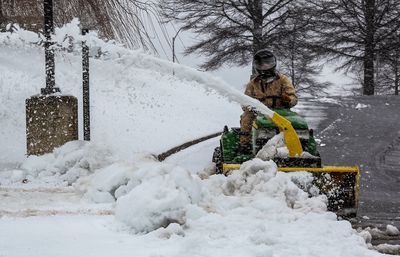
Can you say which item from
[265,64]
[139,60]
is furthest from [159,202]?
[265,64]

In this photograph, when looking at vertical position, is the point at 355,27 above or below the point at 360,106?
above

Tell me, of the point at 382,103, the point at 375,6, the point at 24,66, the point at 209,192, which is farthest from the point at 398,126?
the point at 375,6

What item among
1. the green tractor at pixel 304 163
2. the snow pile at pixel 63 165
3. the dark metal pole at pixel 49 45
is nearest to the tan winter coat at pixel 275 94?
the green tractor at pixel 304 163

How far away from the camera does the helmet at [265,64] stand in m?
7.04

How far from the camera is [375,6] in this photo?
28594 mm

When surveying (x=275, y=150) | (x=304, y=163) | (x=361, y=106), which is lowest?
(x=304, y=163)

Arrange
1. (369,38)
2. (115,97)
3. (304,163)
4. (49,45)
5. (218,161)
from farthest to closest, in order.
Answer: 1. (369,38)
2. (115,97)
3. (49,45)
4. (218,161)
5. (304,163)

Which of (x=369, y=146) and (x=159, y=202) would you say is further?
(x=369, y=146)

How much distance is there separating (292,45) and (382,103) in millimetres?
5177

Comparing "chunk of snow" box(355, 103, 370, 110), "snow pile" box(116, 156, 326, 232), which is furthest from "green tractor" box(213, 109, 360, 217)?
"chunk of snow" box(355, 103, 370, 110)

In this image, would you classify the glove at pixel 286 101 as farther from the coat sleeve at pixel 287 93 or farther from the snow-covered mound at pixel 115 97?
the snow-covered mound at pixel 115 97

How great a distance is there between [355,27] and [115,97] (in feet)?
61.4

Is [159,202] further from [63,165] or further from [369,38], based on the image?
[369,38]

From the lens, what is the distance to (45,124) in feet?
27.5
